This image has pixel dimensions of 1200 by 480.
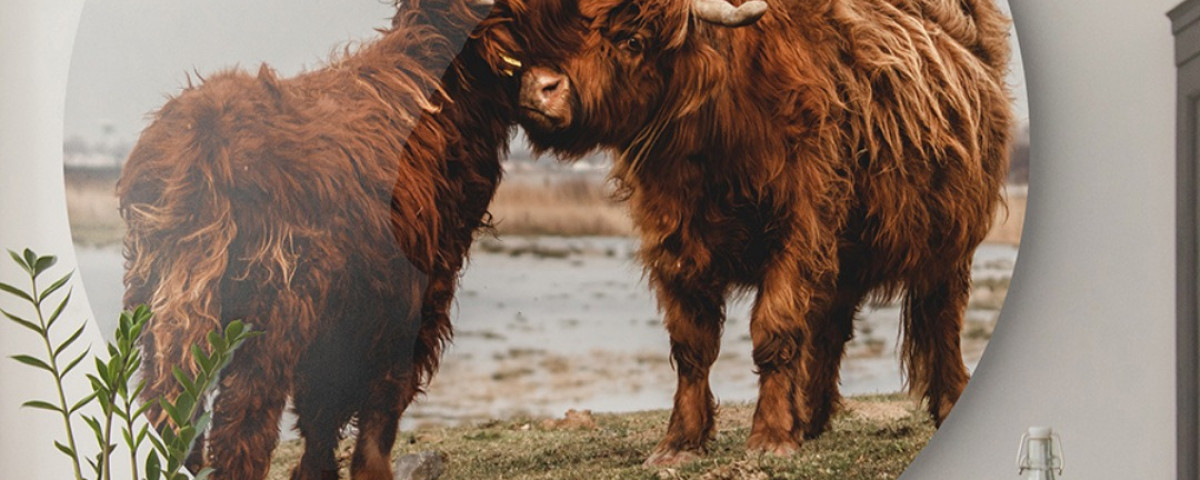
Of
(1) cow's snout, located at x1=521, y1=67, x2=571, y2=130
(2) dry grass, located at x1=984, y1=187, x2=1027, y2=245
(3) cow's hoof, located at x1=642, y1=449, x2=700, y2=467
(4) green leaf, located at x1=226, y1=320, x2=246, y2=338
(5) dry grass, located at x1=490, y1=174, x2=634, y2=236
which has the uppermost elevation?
(1) cow's snout, located at x1=521, y1=67, x2=571, y2=130

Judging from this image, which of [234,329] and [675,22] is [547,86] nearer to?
[675,22]

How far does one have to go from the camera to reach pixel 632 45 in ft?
5.28

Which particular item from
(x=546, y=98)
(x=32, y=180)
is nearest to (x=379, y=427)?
(x=546, y=98)

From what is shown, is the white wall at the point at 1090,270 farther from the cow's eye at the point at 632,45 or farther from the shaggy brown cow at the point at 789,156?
the cow's eye at the point at 632,45

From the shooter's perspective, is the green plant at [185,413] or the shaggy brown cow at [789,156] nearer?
the green plant at [185,413]

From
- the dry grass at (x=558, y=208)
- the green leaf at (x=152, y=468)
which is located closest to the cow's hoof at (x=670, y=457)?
the dry grass at (x=558, y=208)

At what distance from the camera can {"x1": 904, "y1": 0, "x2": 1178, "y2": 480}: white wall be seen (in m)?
1.71

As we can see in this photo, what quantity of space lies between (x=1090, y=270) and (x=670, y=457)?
678 mm

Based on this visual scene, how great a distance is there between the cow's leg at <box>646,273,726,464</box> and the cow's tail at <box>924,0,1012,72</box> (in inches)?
20.3

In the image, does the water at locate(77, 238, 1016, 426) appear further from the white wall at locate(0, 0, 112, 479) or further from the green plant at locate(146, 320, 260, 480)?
the white wall at locate(0, 0, 112, 479)

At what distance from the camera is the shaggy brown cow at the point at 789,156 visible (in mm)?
1617

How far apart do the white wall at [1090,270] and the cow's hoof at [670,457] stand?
34 centimetres

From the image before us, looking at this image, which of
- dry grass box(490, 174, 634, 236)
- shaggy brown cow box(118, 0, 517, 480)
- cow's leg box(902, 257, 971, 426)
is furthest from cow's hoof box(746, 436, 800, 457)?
shaggy brown cow box(118, 0, 517, 480)

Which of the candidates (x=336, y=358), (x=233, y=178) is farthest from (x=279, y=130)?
(x=336, y=358)
